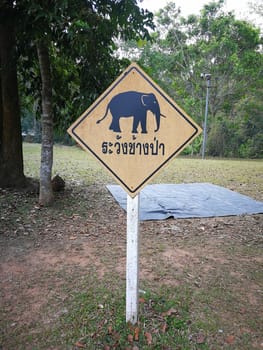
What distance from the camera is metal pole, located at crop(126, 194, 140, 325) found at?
180 centimetres

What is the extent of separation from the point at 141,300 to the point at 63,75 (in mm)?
4850

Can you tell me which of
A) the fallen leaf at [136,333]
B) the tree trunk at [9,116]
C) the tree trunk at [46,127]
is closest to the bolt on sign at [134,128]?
the fallen leaf at [136,333]

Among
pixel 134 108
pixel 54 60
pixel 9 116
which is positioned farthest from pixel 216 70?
pixel 134 108

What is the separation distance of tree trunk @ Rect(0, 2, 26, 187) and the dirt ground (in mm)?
722

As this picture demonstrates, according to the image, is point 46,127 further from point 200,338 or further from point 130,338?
point 200,338

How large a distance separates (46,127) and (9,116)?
1.12 m

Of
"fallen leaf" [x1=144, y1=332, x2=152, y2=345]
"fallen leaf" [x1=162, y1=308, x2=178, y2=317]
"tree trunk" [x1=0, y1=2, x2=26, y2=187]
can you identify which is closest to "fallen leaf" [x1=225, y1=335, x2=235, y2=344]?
"fallen leaf" [x1=162, y1=308, x2=178, y2=317]

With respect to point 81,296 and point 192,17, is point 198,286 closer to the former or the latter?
point 81,296

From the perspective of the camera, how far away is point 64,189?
19.0 ft

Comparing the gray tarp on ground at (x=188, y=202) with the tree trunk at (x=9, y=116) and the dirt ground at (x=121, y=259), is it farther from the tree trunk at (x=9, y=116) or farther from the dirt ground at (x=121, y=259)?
the tree trunk at (x=9, y=116)

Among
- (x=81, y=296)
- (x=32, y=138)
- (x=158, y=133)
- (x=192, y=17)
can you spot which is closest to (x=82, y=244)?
(x=81, y=296)

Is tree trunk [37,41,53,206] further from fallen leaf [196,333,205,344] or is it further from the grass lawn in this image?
fallen leaf [196,333,205,344]

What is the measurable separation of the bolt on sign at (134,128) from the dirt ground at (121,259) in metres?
1.24

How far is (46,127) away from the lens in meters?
4.50
